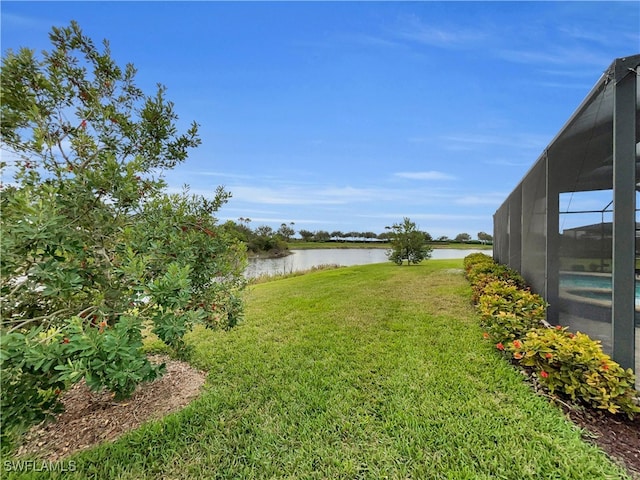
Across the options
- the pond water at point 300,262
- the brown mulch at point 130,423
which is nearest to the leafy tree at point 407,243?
the pond water at point 300,262

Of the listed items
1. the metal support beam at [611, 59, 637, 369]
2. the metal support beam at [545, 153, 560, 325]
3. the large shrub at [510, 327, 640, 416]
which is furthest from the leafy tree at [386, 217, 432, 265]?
the metal support beam at [611, 59, 637, 369]

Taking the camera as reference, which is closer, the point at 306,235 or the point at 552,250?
the point at 552,250

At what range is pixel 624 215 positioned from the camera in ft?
7.49

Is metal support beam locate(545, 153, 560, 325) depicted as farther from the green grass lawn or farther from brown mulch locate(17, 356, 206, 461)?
brown mulch locate(17, 356, 206, 461)

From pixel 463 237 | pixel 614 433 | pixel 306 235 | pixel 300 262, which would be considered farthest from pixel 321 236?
pixel 614 433

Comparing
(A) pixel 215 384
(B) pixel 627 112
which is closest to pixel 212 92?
(A) pixel 215 384

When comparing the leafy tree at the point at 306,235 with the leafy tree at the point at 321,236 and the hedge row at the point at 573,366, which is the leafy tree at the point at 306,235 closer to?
the leafy tree at the point at 321,236

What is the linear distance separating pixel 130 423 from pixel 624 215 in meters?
4.36

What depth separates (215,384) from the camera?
282cm

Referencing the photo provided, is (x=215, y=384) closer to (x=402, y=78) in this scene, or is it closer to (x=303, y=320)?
(x=303, y=320)

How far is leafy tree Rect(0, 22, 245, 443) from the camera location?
1385 millimetres

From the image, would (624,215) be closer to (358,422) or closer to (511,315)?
(511,315)

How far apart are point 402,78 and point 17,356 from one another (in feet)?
28.6

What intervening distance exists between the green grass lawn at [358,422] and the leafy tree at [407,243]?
11.0 metres
